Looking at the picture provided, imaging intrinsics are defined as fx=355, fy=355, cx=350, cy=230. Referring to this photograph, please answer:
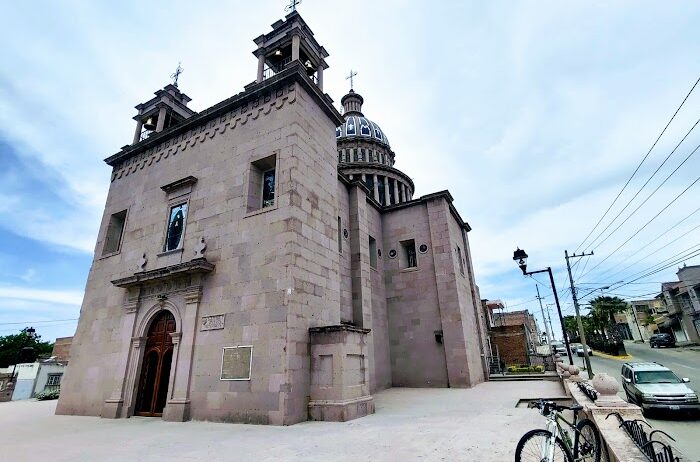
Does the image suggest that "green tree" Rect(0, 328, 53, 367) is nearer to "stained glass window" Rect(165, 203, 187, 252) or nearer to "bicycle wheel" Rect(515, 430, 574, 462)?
"stained glass window" Rect(165, 203, 187, 252)

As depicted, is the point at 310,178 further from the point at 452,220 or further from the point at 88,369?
the point at 452,220

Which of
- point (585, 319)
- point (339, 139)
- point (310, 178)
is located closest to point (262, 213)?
point (310, 178)

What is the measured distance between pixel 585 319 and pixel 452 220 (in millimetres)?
49952

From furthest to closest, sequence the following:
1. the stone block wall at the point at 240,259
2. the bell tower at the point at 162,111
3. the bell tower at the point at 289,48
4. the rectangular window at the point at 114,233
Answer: the bell tower at the point at 162,111 < the rectangular window at the point at 114,233 < the bell tower at the point at 289,48 < the stone block wall at the point at 240,259

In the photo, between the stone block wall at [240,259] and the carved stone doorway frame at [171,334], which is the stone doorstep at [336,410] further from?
the carved stone doorway frame at [171,334]

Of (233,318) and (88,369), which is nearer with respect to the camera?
(233,318)

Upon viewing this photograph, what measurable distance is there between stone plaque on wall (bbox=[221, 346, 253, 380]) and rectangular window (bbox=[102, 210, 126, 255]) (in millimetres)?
9158

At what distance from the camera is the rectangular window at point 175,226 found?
13608 mm

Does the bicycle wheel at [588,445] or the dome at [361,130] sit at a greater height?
the dome at [361,130]

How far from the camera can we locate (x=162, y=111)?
17.3 m

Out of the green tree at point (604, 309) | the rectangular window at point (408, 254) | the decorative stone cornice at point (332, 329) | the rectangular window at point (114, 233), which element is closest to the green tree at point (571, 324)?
the green tree at point (604, 309)

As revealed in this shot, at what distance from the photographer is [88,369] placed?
13602 mm

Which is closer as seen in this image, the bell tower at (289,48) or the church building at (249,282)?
the church building at (249,282)

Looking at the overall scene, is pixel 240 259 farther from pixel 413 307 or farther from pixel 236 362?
pixel 413 307
